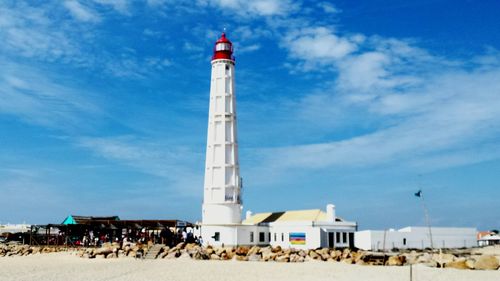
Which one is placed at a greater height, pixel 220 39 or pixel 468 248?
pixel 220 39

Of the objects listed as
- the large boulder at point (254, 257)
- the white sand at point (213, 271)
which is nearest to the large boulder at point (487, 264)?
the white sand at point (213, 271)

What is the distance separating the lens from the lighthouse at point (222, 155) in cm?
4712

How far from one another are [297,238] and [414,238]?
43.5 ft

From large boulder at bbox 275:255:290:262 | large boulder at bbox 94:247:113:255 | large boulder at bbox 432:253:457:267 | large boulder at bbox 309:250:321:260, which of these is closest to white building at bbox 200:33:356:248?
large boulder at bbox 309:250:321:260

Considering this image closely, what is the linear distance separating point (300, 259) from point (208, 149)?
13974mm

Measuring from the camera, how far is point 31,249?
4959 cm

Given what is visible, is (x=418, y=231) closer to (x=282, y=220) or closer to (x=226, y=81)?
(x=282, y=220)

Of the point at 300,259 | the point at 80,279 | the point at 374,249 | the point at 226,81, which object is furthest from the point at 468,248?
the point at 80,279

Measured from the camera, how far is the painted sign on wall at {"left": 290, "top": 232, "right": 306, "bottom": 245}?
153 feet

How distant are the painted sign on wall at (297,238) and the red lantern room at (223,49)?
16.4 m

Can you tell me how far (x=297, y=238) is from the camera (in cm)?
4712

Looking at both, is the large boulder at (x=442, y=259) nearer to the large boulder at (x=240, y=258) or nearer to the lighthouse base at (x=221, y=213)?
the large boulder at (x=240, y=258)

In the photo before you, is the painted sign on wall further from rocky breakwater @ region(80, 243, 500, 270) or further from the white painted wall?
the white painted wall

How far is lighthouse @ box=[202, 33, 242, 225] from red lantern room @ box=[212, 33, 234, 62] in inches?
3.5
